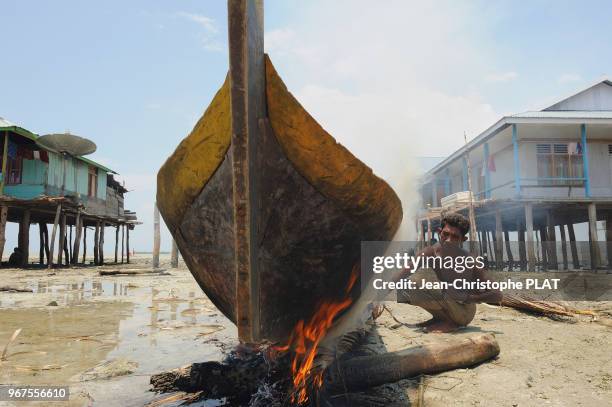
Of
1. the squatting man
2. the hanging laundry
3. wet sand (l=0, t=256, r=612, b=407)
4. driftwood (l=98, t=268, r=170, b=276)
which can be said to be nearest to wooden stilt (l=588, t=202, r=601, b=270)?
wet sand (l=0, t=256, r=612, b=407)

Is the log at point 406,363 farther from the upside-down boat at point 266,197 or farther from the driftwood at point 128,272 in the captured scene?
the driftwood at point 128,272

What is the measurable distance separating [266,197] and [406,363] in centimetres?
172

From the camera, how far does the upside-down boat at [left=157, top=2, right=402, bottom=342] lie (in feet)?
7.31

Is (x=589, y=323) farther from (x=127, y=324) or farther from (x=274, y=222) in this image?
(x=127, y=324)

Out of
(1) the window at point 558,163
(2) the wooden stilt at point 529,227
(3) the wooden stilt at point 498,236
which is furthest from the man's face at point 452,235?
(1) the window at point 558,163

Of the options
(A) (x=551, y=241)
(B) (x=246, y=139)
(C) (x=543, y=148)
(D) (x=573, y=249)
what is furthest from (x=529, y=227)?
(B) (x=246, y=139)

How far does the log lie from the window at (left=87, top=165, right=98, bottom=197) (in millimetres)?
22700

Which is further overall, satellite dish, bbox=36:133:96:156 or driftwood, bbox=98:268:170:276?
satellite dish, bbox=36:133:96:156

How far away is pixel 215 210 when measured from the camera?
272 centimetres

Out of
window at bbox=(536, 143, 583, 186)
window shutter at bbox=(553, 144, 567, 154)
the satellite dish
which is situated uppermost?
the satellite dish

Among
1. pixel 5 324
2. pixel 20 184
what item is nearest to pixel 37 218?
pixel 20 184

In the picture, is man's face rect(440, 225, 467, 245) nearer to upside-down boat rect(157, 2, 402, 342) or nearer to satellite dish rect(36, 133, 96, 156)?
upside-down boat rect(157, 2, 402, 342)

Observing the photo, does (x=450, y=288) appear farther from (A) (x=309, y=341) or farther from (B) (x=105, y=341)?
(B) (x=105, y=341)

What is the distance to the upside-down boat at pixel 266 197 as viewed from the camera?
7.31ft
